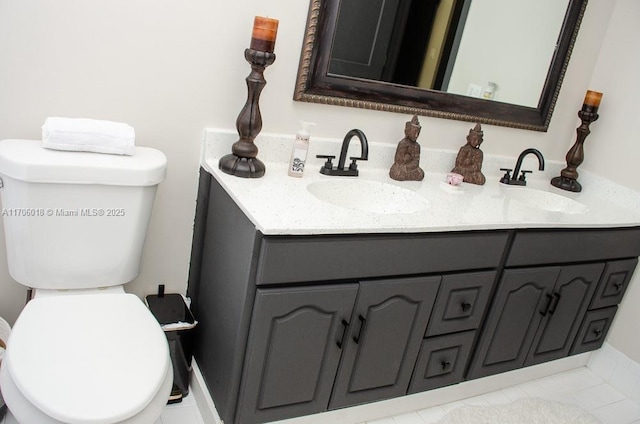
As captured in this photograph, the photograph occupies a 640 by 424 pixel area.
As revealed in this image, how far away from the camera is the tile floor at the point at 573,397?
1.82 m

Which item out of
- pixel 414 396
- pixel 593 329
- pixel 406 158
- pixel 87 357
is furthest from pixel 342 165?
pixel 593 329

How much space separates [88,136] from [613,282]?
204cm

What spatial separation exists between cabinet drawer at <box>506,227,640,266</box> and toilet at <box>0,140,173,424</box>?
118 cm

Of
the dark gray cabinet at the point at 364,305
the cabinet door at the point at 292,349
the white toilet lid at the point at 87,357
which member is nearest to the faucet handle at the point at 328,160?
the dark gray cabinet at the point at 364,305

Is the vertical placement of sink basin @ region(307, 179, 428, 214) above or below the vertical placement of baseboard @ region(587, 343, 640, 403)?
above

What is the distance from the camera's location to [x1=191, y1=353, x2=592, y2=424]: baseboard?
157 centimetres

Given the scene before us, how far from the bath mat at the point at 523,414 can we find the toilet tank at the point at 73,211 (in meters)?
1.28

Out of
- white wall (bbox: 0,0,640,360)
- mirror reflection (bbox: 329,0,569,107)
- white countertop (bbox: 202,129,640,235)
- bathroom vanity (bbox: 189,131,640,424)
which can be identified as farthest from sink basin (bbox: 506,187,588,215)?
white wall (bbox: 0,0,640,360)

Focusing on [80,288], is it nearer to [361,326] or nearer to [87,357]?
[87,357]

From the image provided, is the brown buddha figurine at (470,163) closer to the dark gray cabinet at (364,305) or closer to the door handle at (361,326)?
the dark gray cabinet at (364,305)

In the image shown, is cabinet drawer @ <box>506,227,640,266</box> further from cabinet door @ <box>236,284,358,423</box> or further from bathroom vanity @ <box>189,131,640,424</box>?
cabinet door @ <box>236,284,358,423</box>

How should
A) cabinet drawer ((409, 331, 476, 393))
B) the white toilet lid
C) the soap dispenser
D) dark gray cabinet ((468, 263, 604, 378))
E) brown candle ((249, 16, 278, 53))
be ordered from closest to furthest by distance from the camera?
1. the white toilet lid
2. brown candle ((249, 16, 278, 53))
3. the soap dispenser
4. cabinet drawer ((409, 331, 476, 393))
5. dark gray cabinet ((468, 263, 604, 378))

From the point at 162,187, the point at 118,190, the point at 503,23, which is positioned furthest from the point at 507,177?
the point at 118,190

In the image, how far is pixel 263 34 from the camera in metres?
1.40
